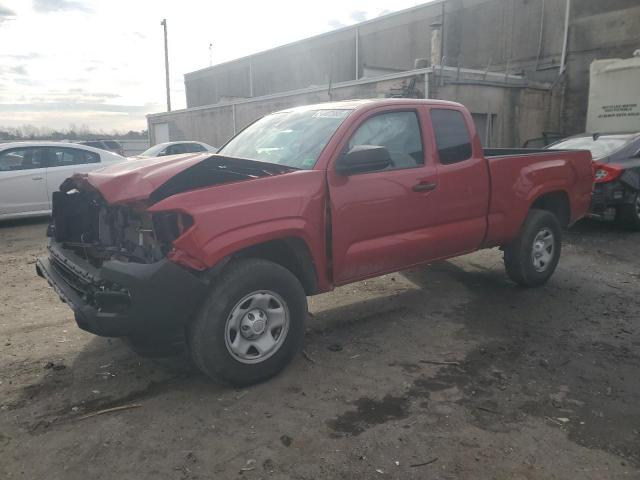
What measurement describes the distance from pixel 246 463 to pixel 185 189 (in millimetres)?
1631

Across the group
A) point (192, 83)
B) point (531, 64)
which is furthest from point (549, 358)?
point (192, 83)

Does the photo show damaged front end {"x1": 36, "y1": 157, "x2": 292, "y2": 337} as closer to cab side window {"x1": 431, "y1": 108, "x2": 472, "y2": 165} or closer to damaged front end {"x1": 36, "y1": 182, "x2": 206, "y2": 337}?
damaged front end {"x1": 36, "y1": 182, "x2": 206, "y2": 337}

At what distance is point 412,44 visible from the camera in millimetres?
24953

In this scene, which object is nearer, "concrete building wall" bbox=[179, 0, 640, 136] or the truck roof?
the truck roof

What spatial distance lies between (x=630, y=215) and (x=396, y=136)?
589 cm

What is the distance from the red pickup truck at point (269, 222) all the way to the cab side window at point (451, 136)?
1 cm

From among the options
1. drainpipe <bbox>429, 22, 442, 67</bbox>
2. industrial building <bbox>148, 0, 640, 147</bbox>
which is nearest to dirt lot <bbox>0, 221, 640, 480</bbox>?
industrial building <bbox>148, 0, 640, 147</bbox>

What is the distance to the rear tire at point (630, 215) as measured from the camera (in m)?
8.30

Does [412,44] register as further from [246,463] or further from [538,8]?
[246,463]

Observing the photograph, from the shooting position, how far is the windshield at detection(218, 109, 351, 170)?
3.96 metres

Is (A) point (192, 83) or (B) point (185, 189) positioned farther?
(A) point (192, 83)

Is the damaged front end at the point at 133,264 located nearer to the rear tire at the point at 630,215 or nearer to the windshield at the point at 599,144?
the rear tire at the point at 630,215

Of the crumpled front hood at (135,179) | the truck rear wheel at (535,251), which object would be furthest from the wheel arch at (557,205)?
the crumpled front hood at (135,179)

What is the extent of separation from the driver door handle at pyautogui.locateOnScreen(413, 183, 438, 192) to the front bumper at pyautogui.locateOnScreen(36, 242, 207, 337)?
1982mm
